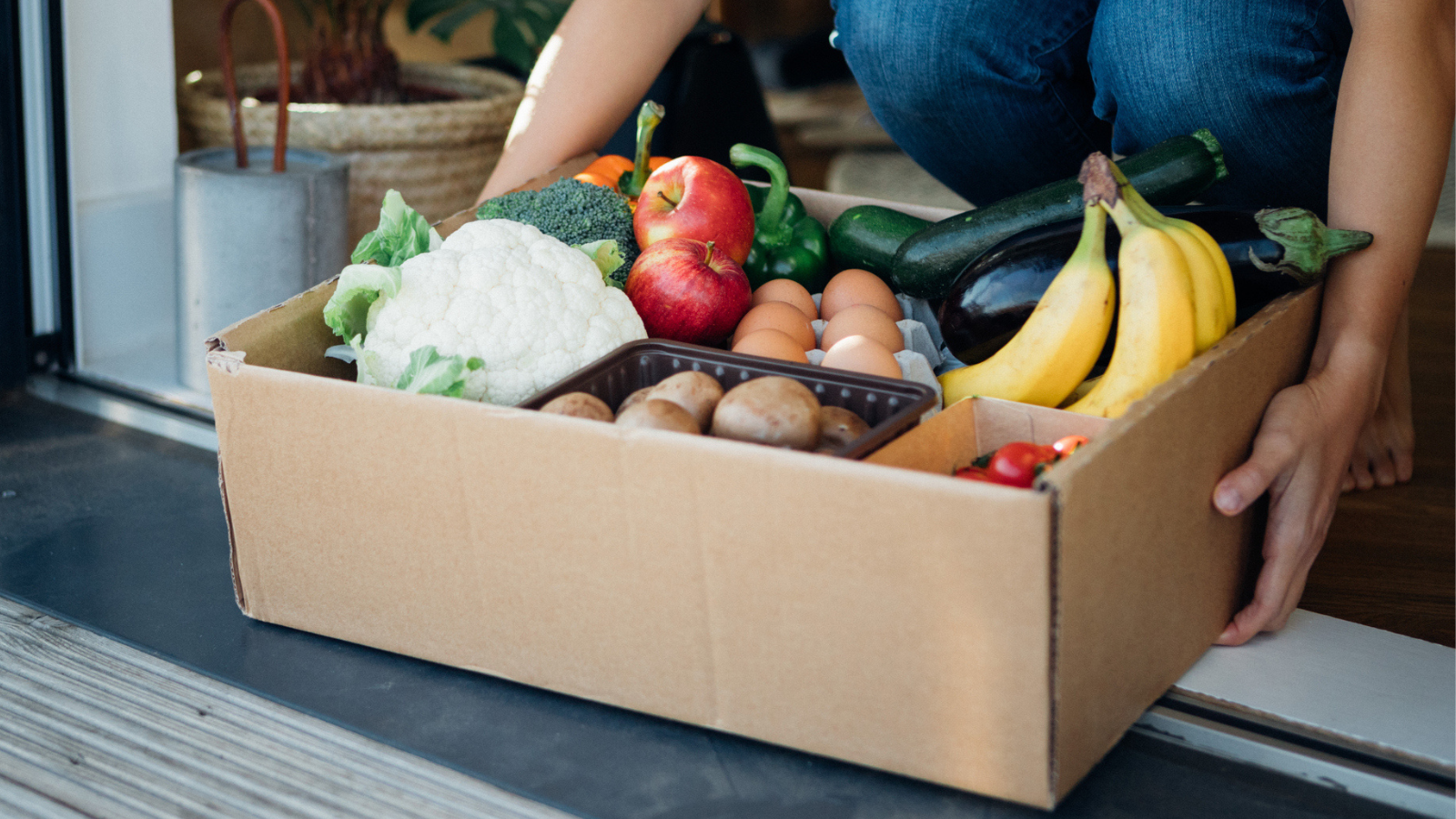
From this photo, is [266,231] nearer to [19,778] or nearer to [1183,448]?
[19,778]

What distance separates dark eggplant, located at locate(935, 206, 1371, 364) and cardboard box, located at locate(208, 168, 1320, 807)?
0.04 m

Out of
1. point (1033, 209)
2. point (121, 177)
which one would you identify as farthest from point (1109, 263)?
point (121, 177)

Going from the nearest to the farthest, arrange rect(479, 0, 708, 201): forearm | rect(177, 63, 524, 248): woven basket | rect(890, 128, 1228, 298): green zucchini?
rect(890, 128, 1228, 298): green zucchini → rect(479, 0, 708, 201): forearm → rect(177, 63, 524, 248): woven basket

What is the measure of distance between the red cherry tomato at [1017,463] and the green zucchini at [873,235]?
1.45 feet

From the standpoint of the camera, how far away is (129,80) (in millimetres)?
Result: 1536

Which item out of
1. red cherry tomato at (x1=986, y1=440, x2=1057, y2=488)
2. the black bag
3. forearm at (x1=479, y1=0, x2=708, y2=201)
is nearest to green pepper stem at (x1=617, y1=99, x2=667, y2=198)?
forearm at (x1=479, y1=0, x2=708, y2=201)

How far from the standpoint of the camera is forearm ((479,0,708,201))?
1.37 meters

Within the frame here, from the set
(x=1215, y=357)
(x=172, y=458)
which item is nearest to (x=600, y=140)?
(x=172, y=458)

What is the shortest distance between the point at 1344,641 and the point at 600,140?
0.93 meters

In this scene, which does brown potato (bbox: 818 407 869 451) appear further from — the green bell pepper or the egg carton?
the green bell pepper

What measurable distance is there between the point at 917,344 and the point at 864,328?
9 cm

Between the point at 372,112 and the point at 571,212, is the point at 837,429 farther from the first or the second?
the point at 372,112

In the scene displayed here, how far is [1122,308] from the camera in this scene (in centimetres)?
92

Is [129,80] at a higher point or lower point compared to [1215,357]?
higher
